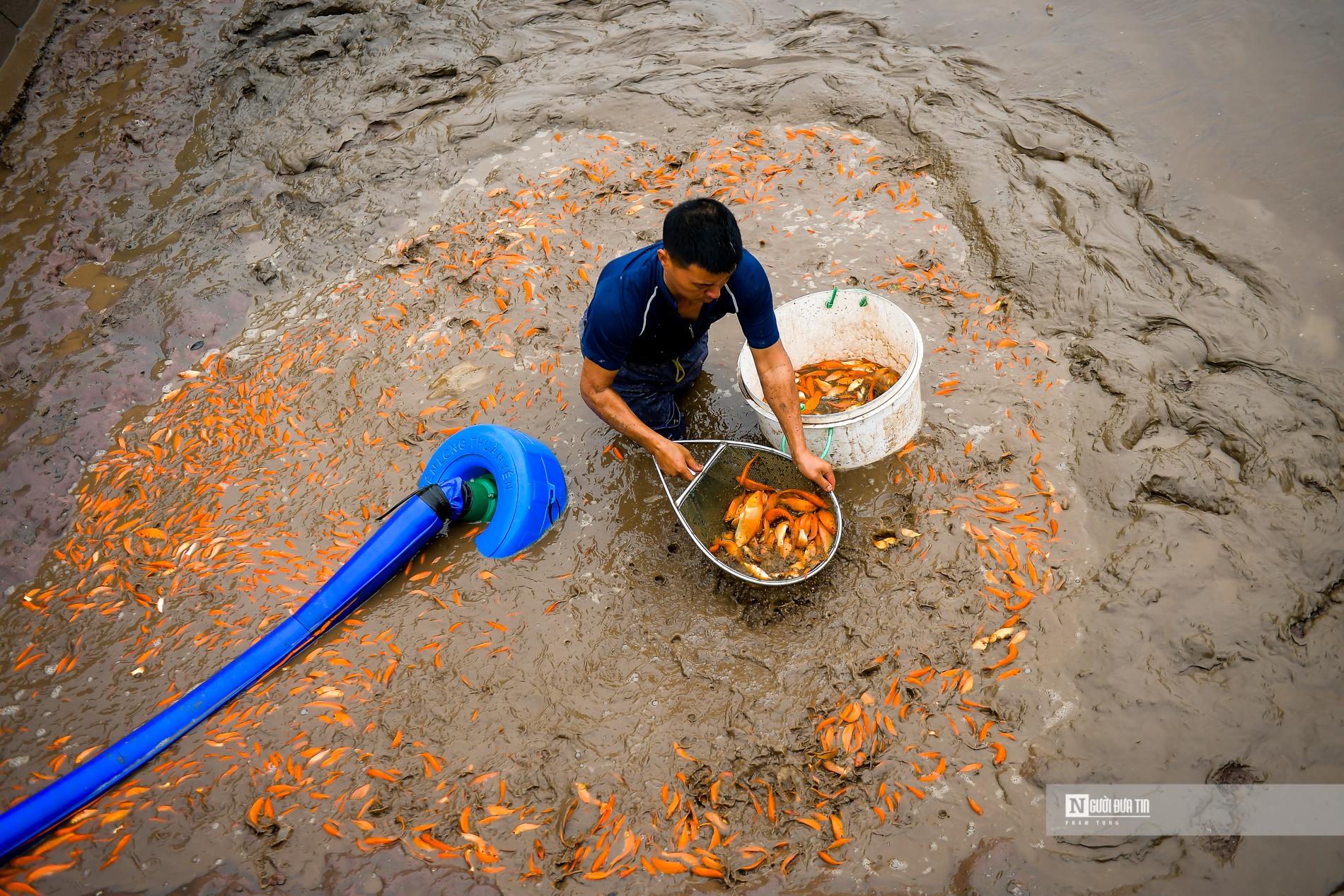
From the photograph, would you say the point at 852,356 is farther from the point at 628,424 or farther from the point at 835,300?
the point at 628,424

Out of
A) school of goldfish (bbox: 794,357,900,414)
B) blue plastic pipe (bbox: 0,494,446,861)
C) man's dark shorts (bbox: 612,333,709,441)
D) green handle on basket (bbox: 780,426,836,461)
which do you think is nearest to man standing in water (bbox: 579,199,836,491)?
green handle on basket (bbox: 780,426,836,461)

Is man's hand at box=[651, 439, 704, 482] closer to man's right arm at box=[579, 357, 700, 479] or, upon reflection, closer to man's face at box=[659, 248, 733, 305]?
man's right arm at box=[579, 357, 700, 479]

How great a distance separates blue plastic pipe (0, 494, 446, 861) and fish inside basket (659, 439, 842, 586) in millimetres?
1237

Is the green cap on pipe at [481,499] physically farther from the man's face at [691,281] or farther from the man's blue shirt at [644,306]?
the man's face at [691,281]

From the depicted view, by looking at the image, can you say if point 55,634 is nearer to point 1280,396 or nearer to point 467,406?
point 467,406

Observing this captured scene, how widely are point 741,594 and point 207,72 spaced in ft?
22.9

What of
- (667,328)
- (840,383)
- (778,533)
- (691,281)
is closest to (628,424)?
(667,328)

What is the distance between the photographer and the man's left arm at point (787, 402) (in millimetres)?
3277

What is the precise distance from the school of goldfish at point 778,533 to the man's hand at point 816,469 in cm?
29

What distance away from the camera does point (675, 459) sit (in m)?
3.28

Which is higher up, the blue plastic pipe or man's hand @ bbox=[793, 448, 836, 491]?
man's hand @ bbox=[793, 448, 836, 491]

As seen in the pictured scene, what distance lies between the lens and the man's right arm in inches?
129

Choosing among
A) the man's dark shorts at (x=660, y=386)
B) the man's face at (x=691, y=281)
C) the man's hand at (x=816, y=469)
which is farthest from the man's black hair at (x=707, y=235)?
the man's dark shorts at (x=660, y=386)

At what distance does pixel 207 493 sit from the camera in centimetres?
438
